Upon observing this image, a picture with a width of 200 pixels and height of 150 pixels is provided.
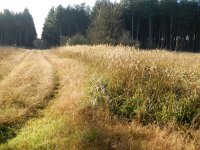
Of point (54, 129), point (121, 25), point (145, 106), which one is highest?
point (121, 25)

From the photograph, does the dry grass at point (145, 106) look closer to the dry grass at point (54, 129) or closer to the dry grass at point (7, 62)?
the dry grass at point (54, 129)

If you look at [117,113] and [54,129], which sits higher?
[117,113]

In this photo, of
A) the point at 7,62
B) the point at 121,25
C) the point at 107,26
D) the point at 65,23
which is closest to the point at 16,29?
the point at 65,23

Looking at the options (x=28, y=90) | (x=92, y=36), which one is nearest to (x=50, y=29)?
(x=92, y=36)

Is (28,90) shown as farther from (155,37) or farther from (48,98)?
(155,37)

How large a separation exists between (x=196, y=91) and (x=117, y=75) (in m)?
2.38

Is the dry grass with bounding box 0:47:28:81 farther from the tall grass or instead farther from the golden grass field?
the tall grass

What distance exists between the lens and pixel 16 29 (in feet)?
311

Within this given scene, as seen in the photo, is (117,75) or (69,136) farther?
(117,75)

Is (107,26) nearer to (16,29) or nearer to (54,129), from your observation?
(54,129)

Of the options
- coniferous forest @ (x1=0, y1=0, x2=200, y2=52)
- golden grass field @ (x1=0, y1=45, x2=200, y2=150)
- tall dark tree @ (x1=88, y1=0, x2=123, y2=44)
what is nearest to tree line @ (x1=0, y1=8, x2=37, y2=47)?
coniferous forest @ (x1=0, y1=0, x2=200, y2=52)

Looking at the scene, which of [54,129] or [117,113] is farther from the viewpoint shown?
[117,113]

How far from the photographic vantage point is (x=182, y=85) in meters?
8.18

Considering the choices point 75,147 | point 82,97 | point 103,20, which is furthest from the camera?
point 103,20
